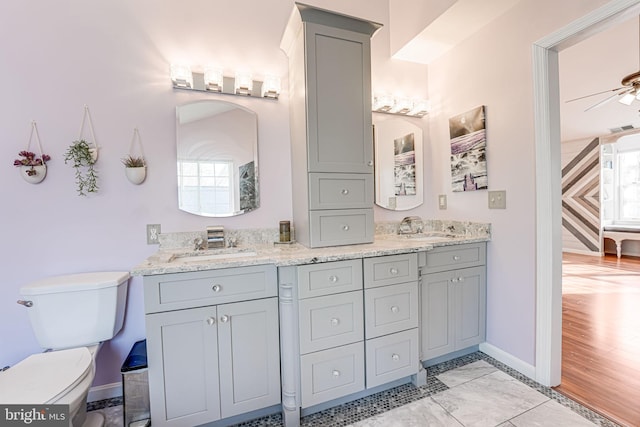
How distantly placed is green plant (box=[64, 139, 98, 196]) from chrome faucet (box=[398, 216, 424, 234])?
2.28 meters

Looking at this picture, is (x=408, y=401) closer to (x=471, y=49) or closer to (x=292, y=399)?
(x=292, y=399)

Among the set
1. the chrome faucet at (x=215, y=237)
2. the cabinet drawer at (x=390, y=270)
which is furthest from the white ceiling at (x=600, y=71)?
the chrome faucet at (x=215, y=237)

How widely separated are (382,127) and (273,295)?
175 cm

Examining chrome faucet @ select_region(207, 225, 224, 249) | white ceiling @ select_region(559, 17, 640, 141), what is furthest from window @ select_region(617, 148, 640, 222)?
chrome faucet @ select_region(207, 225, 224, 249)

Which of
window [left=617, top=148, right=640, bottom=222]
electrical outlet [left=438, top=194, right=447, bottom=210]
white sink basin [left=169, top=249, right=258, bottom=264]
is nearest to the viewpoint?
white sink basin [left=169, top=249, right=258, bottom=264]

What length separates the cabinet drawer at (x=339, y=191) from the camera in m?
1.74

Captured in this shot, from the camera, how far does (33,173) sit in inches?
61.9

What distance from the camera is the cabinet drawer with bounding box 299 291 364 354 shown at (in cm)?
149

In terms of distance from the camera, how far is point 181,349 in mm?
1354

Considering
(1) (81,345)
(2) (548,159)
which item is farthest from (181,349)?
(2) (548,159)

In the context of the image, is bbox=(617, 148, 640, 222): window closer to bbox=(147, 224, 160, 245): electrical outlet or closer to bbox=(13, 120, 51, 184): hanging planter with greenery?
bbox=(147, 224, 160, 245): electrical outlet

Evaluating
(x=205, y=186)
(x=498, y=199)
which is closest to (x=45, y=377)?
(x=205, y=186)

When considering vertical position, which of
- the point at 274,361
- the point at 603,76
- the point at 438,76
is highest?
the point at 603,76

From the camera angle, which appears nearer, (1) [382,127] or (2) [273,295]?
(2) [273,295]
